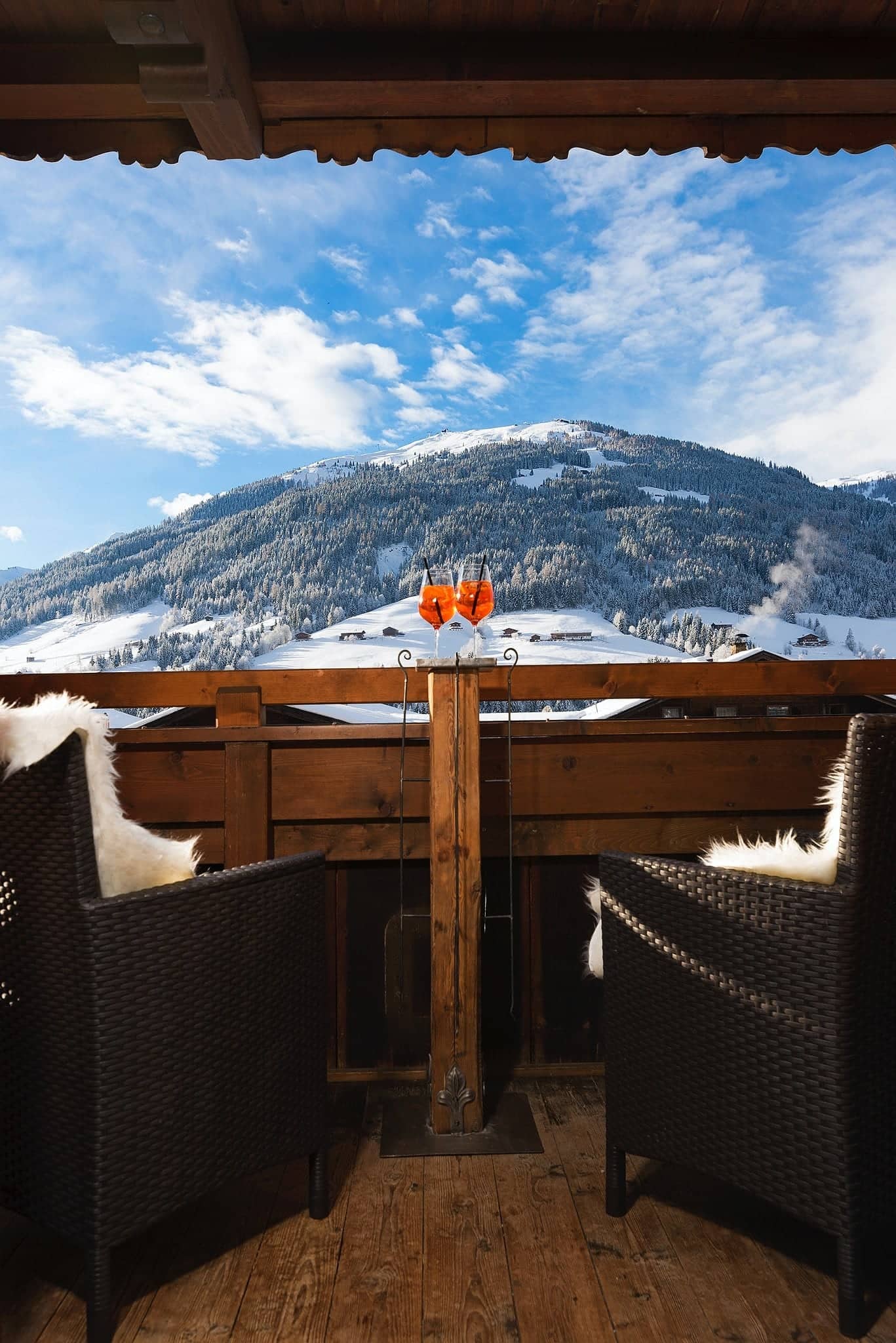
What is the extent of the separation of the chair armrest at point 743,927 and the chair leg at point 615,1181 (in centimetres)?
39

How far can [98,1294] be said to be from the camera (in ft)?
3.99

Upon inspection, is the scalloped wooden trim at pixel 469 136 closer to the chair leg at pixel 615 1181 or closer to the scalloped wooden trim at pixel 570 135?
the scalloped wooden trim at pixel 570 135

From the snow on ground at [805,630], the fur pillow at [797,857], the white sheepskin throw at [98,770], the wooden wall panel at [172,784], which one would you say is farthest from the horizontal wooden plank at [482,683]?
the white sheepskin throw at [98,770]

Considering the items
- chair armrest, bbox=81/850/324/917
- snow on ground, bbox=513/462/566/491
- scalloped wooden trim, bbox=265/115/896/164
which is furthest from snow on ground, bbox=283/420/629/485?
chair armrest, bbox=81/850/324/917

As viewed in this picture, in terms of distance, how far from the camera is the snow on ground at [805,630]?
2707 mm

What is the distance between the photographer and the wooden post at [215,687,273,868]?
2117 mm

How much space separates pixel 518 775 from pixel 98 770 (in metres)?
1.20

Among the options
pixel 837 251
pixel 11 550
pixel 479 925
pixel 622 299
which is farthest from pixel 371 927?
pixel 837 251

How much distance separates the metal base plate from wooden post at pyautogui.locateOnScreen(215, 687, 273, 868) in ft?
2.28

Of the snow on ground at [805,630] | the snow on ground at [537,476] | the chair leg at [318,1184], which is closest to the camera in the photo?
the chair leg at [318,1184]

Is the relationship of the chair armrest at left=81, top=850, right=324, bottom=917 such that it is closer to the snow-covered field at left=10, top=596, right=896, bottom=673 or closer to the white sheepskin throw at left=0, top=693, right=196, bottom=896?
the white sheepskin throw at left=0, top=693, right=196, bottom=896

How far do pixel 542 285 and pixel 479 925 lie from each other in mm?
2382

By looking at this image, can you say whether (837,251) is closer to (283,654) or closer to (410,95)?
(410,95)

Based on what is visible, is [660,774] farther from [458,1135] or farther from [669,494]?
[669,494]
